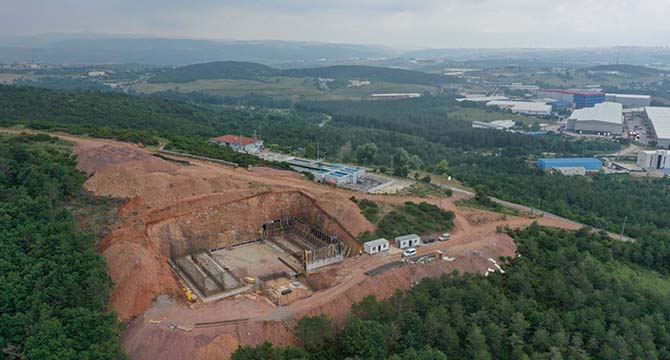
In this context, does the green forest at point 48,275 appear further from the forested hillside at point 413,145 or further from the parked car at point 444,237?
the parked car at point 444,237

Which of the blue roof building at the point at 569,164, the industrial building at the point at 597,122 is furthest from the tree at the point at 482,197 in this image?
the industrial building at the point at 597,122

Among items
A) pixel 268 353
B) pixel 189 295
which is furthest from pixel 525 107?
pixel 268 353

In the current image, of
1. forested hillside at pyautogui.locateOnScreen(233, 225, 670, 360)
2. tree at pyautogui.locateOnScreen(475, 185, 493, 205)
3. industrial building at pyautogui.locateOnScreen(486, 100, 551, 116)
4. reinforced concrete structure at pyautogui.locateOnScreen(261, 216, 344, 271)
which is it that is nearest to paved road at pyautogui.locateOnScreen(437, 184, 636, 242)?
tree at pyautogui.locateOnScreen(475, 185, 493, 205)

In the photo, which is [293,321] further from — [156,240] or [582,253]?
[582,253]

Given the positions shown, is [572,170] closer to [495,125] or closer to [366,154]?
[366,154]

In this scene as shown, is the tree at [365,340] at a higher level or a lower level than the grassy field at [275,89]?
lower

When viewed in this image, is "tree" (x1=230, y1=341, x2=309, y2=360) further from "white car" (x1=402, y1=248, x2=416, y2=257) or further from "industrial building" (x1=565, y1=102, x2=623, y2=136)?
"industrial building" (x1=565, y1=102, x2=623, y2=136)
